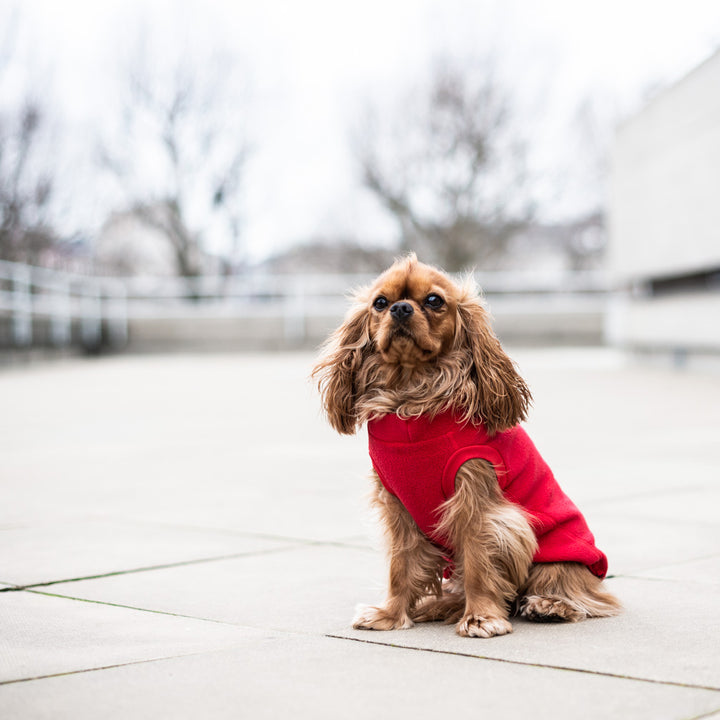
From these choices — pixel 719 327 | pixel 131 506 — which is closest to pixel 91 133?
pixel 719 327

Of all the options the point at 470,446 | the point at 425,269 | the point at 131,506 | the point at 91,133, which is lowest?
the point at 131,506

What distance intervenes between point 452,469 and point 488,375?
1.10 feet

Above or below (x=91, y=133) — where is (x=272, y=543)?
below

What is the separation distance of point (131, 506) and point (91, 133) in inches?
1175

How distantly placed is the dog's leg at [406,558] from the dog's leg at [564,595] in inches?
13.2

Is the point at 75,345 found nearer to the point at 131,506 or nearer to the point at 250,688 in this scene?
the point at 131,506

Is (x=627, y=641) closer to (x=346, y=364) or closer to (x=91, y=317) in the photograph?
(x=346, y=364)

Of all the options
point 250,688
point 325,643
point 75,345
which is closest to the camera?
point 250,688

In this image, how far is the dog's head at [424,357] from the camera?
11.5ft

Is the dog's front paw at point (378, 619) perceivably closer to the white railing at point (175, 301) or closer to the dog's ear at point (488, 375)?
the dog's ear at point (488, 375)

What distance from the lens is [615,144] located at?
20453mm

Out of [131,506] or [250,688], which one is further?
[131,506]

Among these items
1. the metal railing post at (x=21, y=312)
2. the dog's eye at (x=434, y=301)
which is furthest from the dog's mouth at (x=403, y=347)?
the metal railing post at (x=21, y=312)

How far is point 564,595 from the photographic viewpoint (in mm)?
3637
